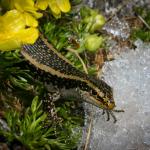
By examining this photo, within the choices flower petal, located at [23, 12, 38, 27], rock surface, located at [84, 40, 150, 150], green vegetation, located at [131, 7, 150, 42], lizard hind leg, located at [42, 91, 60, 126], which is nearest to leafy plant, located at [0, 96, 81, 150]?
lizard hind leg, located at [42, 91, 60, 126]

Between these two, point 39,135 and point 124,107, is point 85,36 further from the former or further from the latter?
point 39,135

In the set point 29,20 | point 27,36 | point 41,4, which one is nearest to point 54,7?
point 41,4

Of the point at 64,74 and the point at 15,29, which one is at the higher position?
the point at 15,29

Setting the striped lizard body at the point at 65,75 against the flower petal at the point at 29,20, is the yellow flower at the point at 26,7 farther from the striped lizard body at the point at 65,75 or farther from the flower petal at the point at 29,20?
the striped lizard body at the point at 65,75

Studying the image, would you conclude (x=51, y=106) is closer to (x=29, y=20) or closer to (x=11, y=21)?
(x=29, y=20)

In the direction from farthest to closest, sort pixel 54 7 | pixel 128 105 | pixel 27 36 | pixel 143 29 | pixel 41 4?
pixel 143 29, pixel 128 105, pixel 54 7, pixel 41 4, pixel 27 36

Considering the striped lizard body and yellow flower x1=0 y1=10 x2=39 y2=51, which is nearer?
yellow flower x1=0 y1=10 x2=39 y2=51

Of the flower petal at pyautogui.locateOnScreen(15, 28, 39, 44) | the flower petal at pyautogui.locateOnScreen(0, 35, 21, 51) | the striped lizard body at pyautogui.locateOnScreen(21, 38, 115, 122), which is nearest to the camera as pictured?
the flower petal at pyautogui.locateOnScreen(0, 35, 21, 51)

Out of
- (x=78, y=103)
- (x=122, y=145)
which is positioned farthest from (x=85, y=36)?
(x=122, y=145)

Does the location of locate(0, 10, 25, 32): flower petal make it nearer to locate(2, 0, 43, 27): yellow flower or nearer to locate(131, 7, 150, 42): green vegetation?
locate(2, 0, 43, 27): yellow flower
